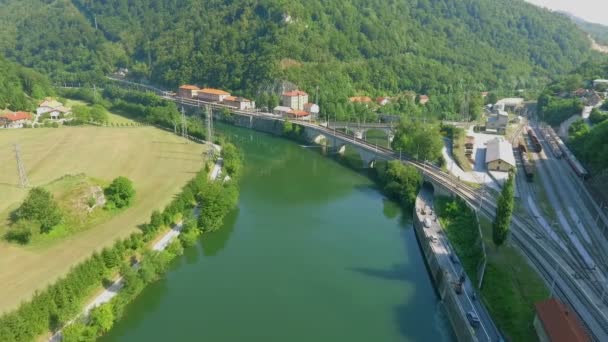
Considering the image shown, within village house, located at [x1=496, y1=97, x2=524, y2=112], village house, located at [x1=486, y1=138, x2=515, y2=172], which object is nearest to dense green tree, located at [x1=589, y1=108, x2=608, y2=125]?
village house, located at [x1=486, y1=138, x2=515, y2=172]

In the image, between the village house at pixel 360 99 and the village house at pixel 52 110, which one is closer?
the village house at pixel 52 110

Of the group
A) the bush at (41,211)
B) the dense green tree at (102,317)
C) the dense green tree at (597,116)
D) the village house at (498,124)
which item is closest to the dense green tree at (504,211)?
the dense green tree at (102,317)

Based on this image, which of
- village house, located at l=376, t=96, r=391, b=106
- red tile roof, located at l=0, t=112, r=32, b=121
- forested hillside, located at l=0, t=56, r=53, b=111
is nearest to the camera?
red tile roof, located at l=0, t=112, r=32, b=121

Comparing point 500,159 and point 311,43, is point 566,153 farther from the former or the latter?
point 311,43

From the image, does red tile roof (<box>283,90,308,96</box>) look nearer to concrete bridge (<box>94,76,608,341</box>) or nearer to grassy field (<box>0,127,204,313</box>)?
concrete bridge (<box>94,76,608,341</box>)

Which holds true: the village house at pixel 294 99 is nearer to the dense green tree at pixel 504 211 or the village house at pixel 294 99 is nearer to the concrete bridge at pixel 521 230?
the concrete bridge at pixel 521 230

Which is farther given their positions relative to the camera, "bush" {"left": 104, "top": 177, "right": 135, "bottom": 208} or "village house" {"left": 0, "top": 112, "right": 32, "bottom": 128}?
"village house" {"left": 0, "top": 112, "right": 32, "bottom": 128}

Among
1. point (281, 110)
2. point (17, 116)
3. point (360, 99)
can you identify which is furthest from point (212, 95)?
point (17, 116)
